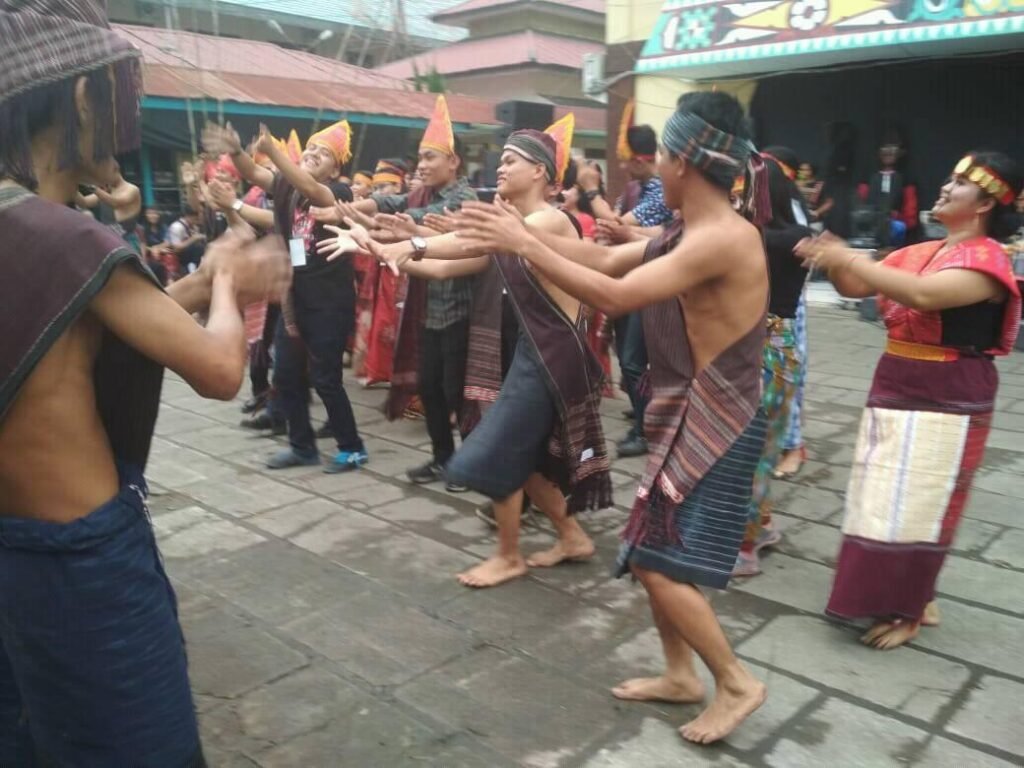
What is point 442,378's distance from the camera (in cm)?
448

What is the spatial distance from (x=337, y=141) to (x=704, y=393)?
3.26 meters

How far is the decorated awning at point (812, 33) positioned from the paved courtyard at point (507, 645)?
17.5ft

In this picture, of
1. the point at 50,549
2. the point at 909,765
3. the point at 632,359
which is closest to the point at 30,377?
the point at 50,549

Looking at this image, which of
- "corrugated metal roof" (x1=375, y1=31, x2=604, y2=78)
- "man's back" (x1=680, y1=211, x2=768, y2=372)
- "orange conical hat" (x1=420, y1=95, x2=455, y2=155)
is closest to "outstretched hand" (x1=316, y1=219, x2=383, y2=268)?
"man's back" (x1=680, y1=211, x2=768, y2=372)

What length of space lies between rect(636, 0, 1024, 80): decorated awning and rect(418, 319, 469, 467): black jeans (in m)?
6.39

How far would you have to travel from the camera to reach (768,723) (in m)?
2.54

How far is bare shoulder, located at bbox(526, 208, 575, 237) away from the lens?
332 cm

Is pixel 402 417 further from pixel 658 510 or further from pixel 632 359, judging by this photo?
pixel 658 510

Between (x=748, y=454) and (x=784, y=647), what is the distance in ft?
3.15

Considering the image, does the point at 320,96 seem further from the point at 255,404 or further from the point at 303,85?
the point at 255,404

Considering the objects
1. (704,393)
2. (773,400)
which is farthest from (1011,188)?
(704,393)

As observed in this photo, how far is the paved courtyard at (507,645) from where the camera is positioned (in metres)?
2.44

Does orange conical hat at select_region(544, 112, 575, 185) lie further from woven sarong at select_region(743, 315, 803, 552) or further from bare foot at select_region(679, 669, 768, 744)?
bare foot at select_region(679, 669, 768, 744)

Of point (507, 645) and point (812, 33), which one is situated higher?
point (812, 33)
